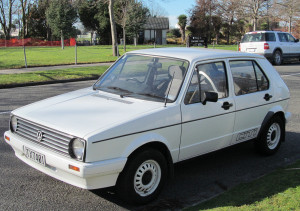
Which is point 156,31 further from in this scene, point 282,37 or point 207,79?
point 207,79

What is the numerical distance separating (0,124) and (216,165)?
4.38 m

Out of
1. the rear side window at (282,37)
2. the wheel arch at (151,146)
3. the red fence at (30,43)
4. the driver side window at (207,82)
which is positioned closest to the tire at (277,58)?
the rear side window at (282,37)

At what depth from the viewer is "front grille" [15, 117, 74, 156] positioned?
3.53 meters

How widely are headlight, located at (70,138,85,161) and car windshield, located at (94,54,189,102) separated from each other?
117 centimetres

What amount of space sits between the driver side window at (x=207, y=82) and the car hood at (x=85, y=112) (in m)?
0.52

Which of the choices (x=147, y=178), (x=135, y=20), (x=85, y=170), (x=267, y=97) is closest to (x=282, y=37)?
(x=267, y=97)

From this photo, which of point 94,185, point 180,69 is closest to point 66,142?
point 94,185

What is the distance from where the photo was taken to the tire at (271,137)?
5504mm

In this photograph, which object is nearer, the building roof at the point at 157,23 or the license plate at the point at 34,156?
the license plate at the point at 34,156

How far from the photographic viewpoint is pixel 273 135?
5711 millimetres

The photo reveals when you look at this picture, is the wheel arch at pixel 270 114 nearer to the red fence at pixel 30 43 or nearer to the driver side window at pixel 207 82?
the driver side window at pixel 207 82

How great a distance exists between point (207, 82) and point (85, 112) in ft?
5.60

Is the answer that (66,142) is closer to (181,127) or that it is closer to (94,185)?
(94,185)


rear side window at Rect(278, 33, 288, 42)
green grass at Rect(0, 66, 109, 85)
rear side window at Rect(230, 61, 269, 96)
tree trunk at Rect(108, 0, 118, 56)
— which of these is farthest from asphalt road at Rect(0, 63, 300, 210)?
tree trunk at Rect(108, 0, 118, 56)
